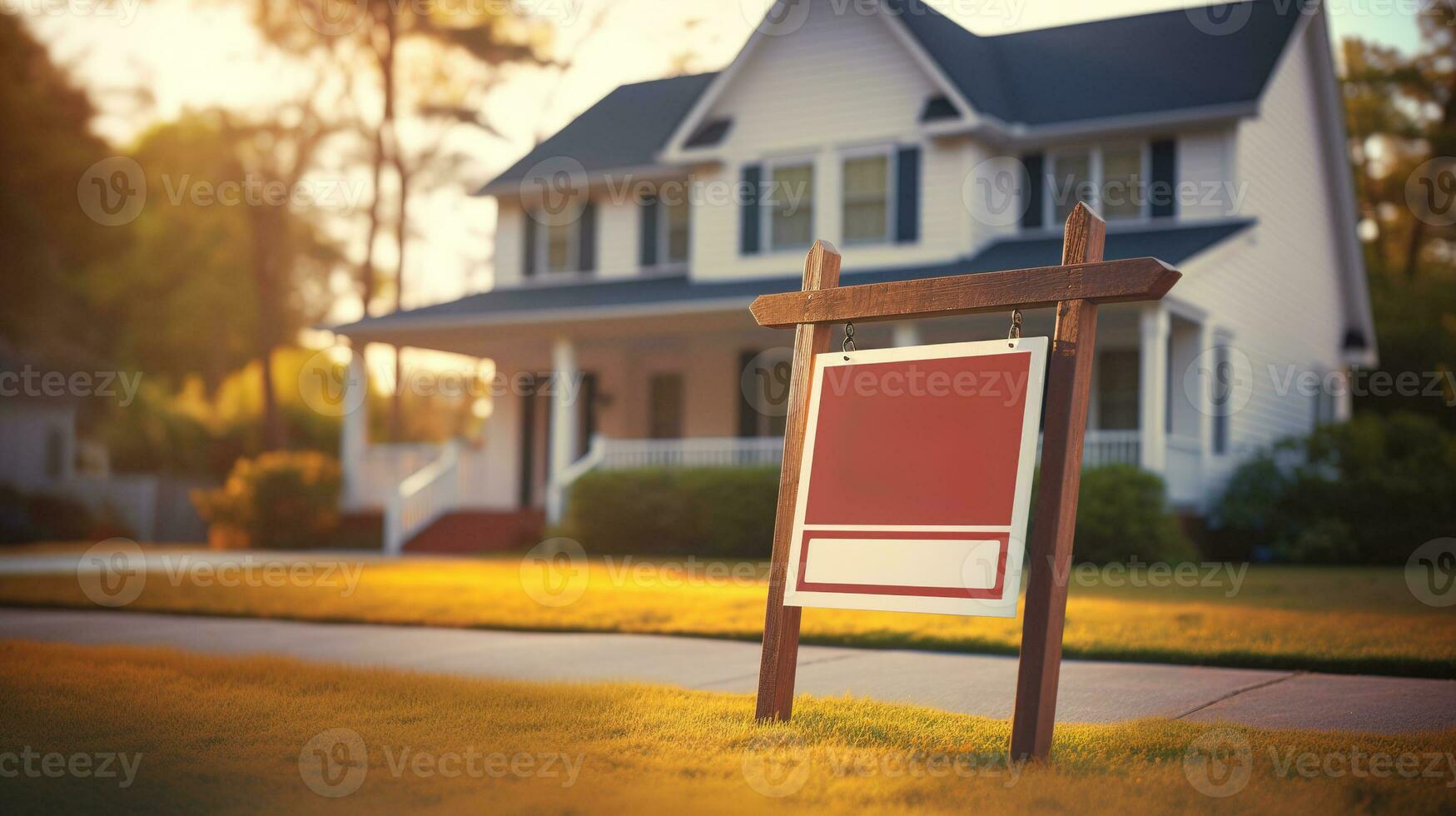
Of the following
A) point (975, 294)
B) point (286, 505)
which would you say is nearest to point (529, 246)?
point (286, 505)

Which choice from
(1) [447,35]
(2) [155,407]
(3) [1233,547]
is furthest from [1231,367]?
(2) [155,407]


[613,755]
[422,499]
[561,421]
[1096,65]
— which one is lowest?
[422,499]

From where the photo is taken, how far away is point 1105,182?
17.8m

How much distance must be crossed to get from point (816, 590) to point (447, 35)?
85.4 feet

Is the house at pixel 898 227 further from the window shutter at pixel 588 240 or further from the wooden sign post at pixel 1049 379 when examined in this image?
the wooden sign post at pixel 1049 379

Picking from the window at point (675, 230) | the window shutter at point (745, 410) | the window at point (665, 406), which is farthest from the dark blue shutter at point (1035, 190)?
the window at point (665, 406)

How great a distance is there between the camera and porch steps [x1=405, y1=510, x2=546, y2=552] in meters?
19.6

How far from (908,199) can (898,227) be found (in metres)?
0.41

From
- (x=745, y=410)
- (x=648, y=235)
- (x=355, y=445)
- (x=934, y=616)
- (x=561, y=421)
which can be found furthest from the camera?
(x=355, y=445)

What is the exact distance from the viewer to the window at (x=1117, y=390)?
57.8ft

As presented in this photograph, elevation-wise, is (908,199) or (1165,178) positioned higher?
(1165,178)

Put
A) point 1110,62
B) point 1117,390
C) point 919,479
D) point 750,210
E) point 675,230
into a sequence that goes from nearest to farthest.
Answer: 1. point 919,479
2. point 1117,390
3. point 750,210
4. point 1110,62
5. point 675,230

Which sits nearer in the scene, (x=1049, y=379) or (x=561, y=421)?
(x=1049, y=379)

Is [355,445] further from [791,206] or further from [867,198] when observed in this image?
[867,198]
